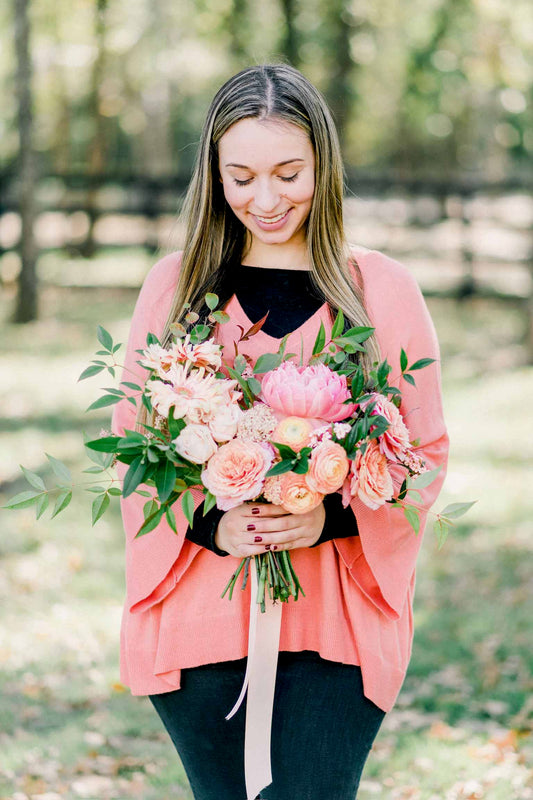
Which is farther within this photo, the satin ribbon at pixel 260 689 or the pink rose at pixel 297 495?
the satin ribbon at pixel 260 689

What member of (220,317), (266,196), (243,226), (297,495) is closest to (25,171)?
(243,226)

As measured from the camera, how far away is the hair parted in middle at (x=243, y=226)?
87.0 inches

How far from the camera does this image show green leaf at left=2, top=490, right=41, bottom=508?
2.03 meters

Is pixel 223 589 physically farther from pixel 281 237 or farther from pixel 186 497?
pixel 281 237

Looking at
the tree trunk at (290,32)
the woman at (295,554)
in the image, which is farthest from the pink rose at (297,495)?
the tree trunk at (290,32)

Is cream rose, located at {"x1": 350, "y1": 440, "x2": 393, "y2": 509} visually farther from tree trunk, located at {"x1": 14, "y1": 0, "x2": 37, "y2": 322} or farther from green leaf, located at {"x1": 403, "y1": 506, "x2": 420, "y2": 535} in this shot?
tree trunk, located at {"x1": 14, "y1": 0, "x2": 37, "y2": 322}

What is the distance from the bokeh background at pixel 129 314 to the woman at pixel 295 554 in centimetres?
39

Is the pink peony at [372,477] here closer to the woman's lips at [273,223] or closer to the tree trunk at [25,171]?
the woman's lips at [273,223]

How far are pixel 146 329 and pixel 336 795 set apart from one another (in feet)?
3.87

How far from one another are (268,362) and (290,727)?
83cm

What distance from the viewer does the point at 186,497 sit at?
1943mm

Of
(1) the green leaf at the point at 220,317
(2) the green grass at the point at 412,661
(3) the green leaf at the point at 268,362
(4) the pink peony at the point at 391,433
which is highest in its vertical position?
(1) the green leaf at the point at 220,317

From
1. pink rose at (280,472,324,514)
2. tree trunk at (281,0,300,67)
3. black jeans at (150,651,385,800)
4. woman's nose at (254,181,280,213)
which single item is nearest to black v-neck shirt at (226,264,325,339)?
woman's nose at (254,181,280,213)

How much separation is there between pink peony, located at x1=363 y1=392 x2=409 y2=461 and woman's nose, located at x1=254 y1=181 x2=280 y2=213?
0.54m
